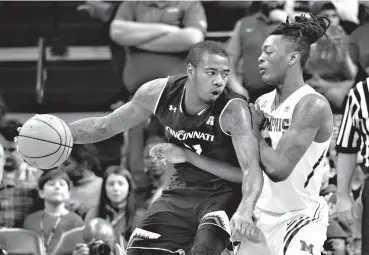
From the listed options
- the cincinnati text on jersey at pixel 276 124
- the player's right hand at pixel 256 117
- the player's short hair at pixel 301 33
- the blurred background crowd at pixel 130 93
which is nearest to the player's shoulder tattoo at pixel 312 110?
the cincinnati text on jersey at pixel 276 124

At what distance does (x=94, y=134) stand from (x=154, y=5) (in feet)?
8.46

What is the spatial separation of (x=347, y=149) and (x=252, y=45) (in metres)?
2.14

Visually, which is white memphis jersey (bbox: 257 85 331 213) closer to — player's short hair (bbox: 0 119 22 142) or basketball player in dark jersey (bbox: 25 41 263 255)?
basketball player in dark jersey (bbox: 25 41 263 255)

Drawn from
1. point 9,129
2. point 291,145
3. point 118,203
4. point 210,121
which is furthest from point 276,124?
point 9,129

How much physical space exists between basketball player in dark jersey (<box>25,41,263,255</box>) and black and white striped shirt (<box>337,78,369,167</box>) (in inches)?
34.3

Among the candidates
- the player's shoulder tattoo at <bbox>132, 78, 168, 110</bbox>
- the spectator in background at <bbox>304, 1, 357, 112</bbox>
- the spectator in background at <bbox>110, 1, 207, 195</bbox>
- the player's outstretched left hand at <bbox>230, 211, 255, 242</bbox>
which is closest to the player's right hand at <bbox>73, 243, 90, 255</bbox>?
the spectator in background at <bbox>110, 1, 207, 195</bbox>

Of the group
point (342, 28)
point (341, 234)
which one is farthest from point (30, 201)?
point (342, 28)

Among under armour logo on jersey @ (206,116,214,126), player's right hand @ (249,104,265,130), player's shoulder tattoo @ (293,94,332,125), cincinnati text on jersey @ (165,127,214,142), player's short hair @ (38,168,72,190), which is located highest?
player's shoulder tattoo @ (293,94,332,125)

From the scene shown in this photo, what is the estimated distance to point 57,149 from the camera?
4.87 metres

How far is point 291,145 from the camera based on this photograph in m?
4.63

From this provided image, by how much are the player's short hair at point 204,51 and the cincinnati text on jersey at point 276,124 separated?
47 cm

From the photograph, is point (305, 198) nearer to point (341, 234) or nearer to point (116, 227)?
point (341, 234)

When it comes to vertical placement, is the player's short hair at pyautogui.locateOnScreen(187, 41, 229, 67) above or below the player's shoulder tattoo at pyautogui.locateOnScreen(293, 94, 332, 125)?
above

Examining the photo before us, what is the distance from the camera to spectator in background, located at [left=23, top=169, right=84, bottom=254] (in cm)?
673
